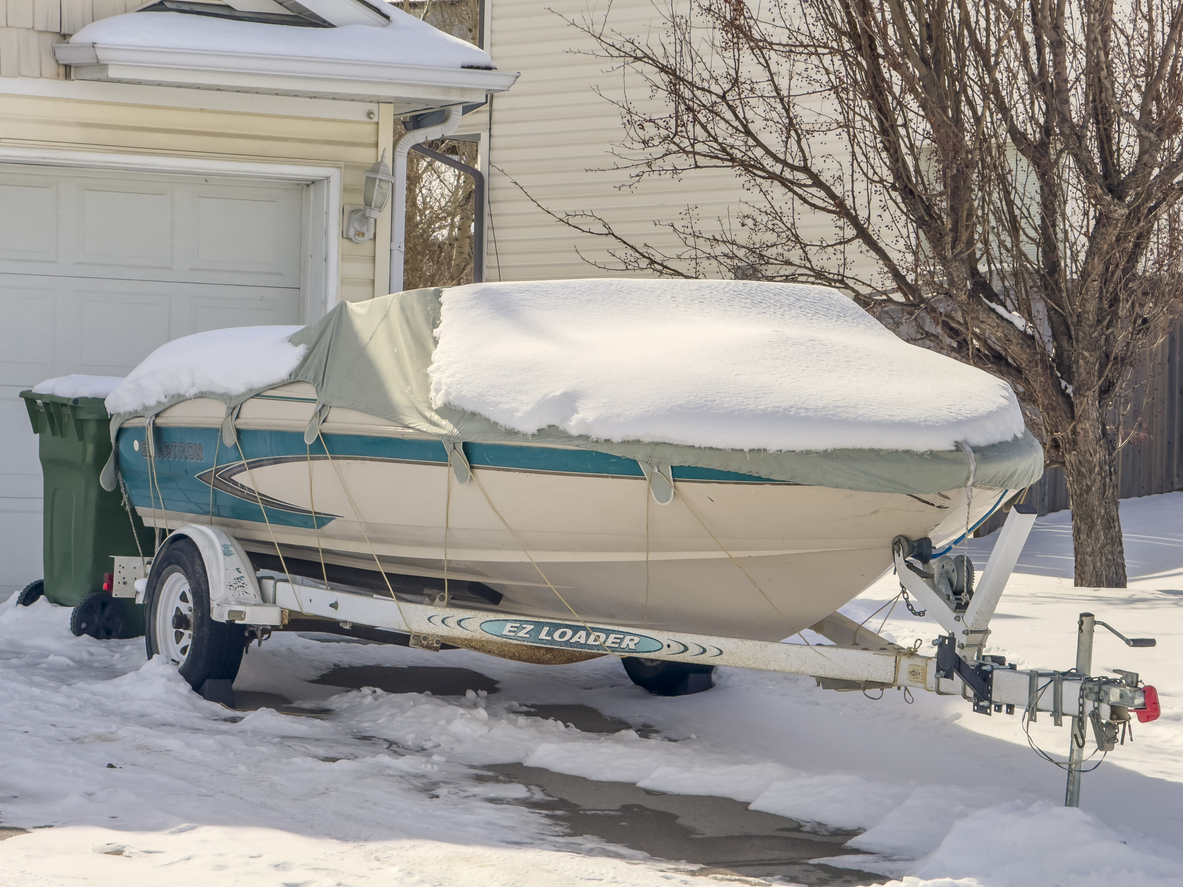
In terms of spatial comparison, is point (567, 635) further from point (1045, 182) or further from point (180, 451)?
point (1045, 182)

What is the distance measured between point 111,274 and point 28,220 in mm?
604

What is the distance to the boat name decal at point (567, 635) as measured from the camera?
4.44m

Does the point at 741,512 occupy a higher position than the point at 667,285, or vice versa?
the point at 667,285

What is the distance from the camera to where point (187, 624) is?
18.6ft

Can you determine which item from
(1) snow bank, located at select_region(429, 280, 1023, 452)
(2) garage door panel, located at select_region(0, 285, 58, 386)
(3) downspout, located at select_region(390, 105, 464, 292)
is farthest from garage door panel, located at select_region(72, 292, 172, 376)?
(1) snow bank, located at select_region(429, 280, 1023, 452)

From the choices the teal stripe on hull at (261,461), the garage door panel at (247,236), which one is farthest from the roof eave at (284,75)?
the teal stripe on hull at (261,461)

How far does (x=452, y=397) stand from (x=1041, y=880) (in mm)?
2543

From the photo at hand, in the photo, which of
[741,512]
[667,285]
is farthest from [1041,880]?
[667,285]

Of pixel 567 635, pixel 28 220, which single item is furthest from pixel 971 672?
pixel 28 220

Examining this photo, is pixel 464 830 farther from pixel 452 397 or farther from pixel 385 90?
pixel 385 90

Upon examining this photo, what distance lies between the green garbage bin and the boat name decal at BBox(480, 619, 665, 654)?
3.00 meters

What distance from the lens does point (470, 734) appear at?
16.5 feet

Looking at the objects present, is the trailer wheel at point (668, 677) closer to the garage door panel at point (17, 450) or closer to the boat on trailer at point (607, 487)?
the boat on trailer at point (607, 487)

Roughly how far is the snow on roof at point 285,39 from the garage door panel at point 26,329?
1610 millimetres
